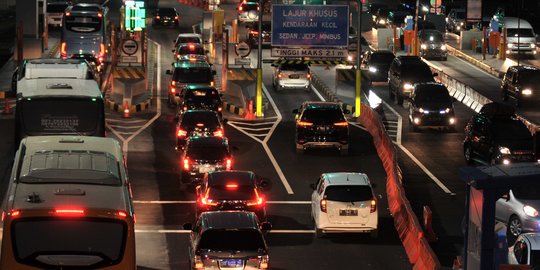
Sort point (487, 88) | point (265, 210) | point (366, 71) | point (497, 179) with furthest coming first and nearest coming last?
point (487, 88) → point (366, 71) → point (265, 210) → point (497, 179)

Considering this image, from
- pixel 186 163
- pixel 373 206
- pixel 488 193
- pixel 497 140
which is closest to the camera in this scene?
pixel 488 193

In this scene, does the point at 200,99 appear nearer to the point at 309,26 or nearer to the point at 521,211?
the point at 309,26

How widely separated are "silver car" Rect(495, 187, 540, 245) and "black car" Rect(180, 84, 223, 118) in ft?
63.8

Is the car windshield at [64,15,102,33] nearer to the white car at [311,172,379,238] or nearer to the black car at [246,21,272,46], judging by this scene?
the black car at [246,21,272,46]

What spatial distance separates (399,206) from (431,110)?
1576 centimetres

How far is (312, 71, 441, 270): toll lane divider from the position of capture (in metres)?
28.3

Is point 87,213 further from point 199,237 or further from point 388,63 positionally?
point 388,63

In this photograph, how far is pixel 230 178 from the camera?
109ft

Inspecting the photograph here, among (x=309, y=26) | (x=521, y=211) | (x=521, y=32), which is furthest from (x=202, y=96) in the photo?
(x=521, y=32)

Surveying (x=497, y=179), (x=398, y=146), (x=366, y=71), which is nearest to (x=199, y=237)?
(x=497, y=179)

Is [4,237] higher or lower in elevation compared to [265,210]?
higher

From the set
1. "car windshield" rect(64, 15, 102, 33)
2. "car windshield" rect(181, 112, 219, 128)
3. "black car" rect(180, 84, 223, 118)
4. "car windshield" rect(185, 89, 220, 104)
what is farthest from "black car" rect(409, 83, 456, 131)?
"car windshield" rect(64, 15, 102, 33)

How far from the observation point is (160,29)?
275 ft

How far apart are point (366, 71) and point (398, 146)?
13.9m
